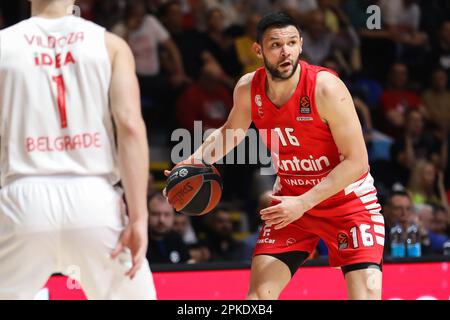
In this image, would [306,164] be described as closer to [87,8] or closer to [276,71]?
[276,71]

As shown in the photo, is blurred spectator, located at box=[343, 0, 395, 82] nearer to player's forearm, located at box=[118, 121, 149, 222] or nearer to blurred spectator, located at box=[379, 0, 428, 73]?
blurred spectator, located at box=[379, 0, 428, 73]

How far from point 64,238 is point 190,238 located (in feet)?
15.8

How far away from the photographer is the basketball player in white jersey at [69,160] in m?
3.61

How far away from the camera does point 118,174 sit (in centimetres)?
376

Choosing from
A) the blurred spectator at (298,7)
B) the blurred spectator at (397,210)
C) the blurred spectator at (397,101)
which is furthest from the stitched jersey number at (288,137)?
the blurred spectator at (298,7)

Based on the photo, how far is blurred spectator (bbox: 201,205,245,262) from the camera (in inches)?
314

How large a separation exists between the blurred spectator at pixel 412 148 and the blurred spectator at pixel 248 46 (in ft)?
5.65

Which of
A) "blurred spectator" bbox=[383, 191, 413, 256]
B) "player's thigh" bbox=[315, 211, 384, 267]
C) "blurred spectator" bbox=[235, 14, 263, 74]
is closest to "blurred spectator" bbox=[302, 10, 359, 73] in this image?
"blurred spectator" bbox=[235, 14, 263, 74]

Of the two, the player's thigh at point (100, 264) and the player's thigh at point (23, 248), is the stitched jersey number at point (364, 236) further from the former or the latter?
the player's thigh at point (23, 248)

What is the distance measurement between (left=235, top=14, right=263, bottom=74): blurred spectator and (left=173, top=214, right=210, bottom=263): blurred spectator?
2233mm

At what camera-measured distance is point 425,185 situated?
9.68 meters
